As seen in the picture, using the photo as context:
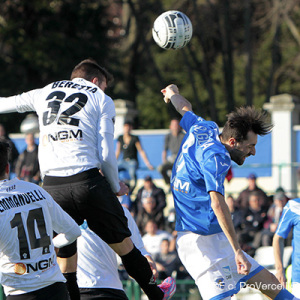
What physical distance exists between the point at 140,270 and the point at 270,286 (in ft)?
3.51

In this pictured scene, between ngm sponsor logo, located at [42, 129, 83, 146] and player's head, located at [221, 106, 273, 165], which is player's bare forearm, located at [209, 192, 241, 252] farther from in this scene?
ngm sponsor logo, located at [42, 129, 83, 146]

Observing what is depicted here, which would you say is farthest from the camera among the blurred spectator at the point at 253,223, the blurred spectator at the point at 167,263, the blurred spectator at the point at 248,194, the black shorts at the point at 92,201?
the blurred spectator at the point at 248,194

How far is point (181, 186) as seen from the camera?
580cm

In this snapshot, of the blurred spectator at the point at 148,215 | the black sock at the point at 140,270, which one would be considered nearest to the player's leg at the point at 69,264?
the black sock at the point at 140,270

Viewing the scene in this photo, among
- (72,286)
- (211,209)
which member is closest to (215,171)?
(211,209)

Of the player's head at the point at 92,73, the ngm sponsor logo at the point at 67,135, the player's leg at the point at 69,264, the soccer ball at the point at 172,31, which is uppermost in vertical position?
the soccer ball at the point at 172,31

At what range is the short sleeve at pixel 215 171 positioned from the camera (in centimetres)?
545

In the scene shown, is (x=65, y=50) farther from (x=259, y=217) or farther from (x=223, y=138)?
(x=223, y=138)

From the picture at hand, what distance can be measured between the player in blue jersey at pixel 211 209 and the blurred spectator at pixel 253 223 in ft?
17.0

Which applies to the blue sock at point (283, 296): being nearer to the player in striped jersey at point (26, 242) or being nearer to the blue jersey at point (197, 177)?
the blue jersey at point (197, 177)

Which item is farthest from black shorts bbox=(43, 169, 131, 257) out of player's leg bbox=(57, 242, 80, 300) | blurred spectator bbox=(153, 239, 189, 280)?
blurred spectator bbox=(153, 239, 189, 280)

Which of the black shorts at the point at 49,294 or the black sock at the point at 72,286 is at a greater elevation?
the black shorts at the point at 49,294

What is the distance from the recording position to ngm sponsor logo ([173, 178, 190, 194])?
5769 mm

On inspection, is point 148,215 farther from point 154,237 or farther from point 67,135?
point 67,135
